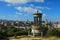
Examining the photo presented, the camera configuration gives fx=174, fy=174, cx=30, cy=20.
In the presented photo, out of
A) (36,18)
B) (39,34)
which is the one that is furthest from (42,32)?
(36,18)

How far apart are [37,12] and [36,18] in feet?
3.46

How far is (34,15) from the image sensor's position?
26.0 metres

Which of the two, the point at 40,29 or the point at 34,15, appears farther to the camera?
the point at 34,15

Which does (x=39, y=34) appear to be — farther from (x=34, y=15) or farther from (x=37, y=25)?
(x=34, y=15)

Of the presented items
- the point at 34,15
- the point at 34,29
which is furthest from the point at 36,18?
the point at 34,29

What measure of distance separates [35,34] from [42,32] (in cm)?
117

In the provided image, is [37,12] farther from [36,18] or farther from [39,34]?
[39,34]

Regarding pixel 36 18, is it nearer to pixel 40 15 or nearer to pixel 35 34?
pixel 40 15

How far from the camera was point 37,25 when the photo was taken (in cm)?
2448

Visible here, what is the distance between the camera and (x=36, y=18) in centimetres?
2594

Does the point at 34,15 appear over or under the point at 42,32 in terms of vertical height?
over

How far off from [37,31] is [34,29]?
A: 1.80 feet

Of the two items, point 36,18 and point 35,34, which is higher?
point 36,18

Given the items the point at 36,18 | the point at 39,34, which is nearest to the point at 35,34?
the point at 39,34
